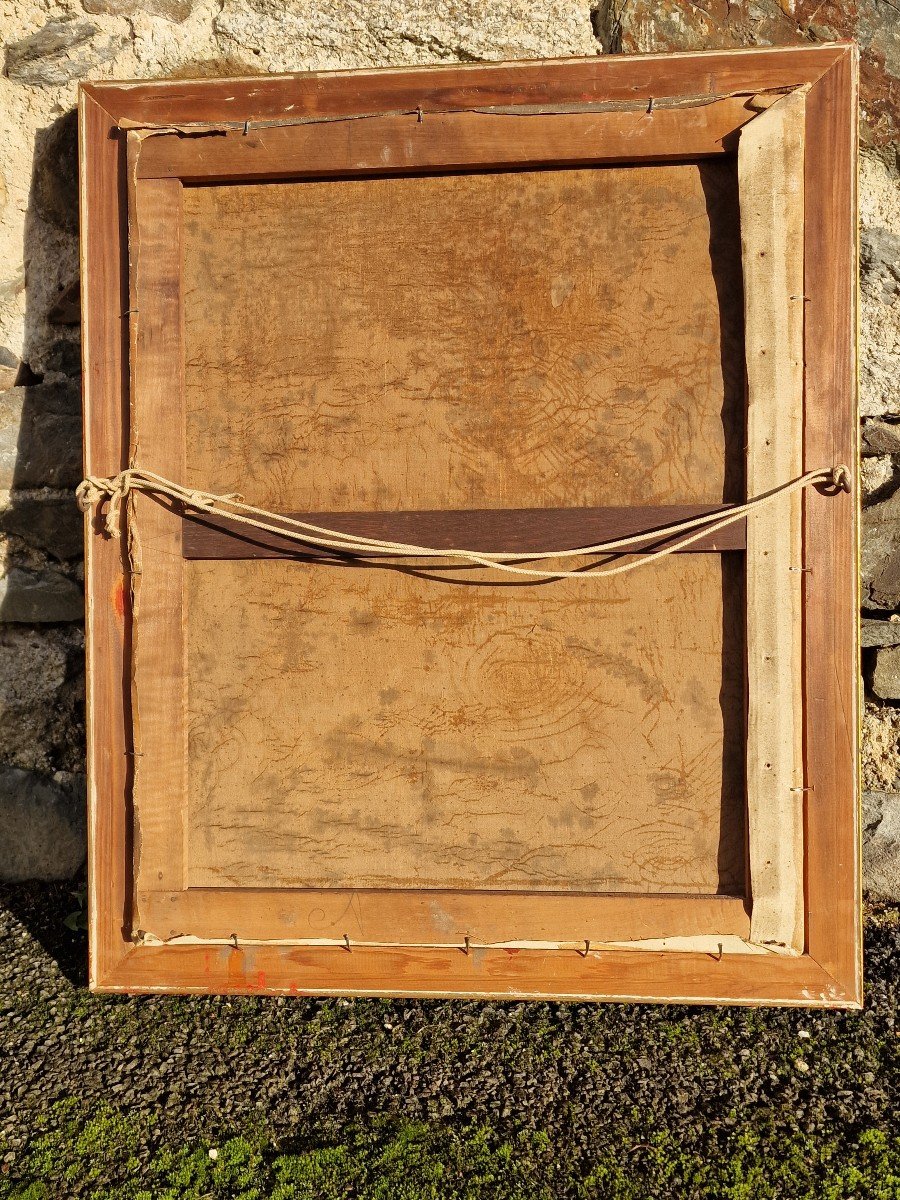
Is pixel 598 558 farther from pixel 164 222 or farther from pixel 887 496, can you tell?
pixel 164 222

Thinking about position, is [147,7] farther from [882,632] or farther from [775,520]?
[882,632]

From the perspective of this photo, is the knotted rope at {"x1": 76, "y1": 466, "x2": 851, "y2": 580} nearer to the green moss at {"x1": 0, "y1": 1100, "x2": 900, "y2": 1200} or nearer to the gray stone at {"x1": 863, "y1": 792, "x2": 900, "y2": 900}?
the gray stone at {"x1": 863, "y1": 792, "x2": 900, "y2": 900}

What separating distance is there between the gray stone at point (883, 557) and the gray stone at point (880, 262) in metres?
0.39

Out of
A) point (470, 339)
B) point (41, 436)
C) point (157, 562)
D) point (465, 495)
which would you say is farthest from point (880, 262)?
point (41, 436)

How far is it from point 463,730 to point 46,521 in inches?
36.9

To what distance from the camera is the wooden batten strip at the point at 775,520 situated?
1.39 metres

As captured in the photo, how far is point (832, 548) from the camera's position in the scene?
4.66 feet

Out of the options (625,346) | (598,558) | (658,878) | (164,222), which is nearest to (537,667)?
(598,558)

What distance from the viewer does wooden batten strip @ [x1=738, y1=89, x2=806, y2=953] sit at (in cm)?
139

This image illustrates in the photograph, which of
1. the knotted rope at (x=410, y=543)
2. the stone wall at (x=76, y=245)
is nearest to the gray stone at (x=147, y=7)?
the stone wall at (x=76, y=245)

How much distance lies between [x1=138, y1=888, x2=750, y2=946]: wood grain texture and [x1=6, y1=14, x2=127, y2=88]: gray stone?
1.55m

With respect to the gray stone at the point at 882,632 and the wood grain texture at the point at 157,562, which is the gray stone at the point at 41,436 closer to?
the wood grain texture at the point at 157,562

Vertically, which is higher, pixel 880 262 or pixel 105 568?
pixel 880 262

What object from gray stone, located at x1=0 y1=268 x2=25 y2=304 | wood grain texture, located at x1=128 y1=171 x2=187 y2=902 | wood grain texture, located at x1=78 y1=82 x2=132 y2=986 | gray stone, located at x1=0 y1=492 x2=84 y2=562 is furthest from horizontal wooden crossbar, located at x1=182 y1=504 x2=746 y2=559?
gray stone, located at x1=0 y1=268 x2=25 y2=304
